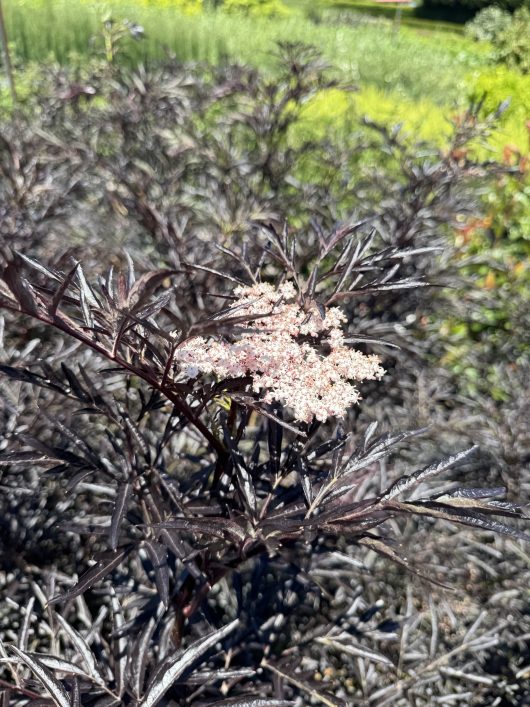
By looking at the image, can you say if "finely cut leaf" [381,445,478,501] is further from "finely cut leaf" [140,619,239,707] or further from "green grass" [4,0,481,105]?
"green grass" [4,0,481,105]

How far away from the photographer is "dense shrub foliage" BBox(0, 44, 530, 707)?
0.93 m

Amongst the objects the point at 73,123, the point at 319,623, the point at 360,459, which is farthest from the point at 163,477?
the point at 73,123

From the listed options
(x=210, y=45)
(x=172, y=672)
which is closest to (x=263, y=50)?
(x=210, y=45)

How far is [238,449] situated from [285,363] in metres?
→ 0.28

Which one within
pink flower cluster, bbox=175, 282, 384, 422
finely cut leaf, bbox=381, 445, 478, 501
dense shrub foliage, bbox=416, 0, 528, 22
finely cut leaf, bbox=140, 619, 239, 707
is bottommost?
finely cut leaf, bbox=140, 619, 239, 707

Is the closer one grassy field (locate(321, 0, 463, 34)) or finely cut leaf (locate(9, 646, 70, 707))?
finely cut leaf (locate(9, 646, 70, 707))

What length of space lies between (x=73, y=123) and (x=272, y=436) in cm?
356

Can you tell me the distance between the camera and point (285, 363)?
34.7 inches

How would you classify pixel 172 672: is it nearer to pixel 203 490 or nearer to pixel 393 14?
pixel 203 490

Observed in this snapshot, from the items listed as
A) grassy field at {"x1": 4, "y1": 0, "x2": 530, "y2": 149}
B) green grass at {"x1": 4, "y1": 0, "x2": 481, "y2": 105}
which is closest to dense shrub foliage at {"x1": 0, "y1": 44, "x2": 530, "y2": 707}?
grassy field at {"x1": 4, "y1": 0, "x2": 530, "y2": 149}

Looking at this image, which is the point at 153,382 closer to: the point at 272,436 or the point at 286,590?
the point at 272,436

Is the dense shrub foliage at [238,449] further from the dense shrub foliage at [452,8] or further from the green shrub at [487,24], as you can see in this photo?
the dense shrub foliage at [452,8]

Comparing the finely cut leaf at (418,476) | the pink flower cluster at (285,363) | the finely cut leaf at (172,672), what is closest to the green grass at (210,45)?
the pink flower cluster at (285,363)

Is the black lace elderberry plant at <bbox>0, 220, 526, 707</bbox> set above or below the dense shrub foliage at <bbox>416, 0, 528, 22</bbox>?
below
